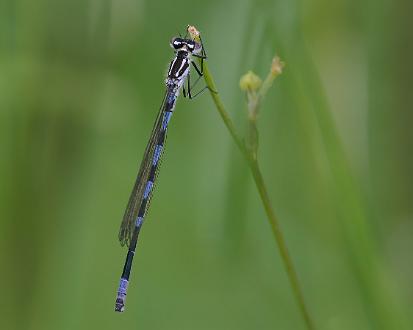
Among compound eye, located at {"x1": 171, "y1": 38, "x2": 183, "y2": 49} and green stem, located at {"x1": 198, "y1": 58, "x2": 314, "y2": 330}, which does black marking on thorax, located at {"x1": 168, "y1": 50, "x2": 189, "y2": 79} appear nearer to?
compound eye, located at {"x1": 171, "y1": 38, "x2": 183, "y2": 49}

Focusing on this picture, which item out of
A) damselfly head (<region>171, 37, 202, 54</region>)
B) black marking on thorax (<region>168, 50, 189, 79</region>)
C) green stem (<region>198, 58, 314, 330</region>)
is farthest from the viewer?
black marking on thorax (<region>168, 50, 189, 79</region>)

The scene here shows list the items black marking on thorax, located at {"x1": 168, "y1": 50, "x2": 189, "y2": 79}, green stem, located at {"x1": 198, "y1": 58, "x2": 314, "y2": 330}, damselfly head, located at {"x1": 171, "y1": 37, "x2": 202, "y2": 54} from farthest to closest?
black marking on thorax, located at {"x1": 168, "y1": 50, "x2": 189, "y2": 79} < damselfly head, located at {"x1": 171, "y1": 37, "x2": 202, "y2": 54} < green stem, located at {"x1": 198, "y1": 58, "x2": 314, "y2": 330}

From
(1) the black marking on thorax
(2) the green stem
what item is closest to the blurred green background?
(1) the black marking on thorax

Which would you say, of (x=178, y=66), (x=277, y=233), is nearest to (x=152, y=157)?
(x=178, y=66)

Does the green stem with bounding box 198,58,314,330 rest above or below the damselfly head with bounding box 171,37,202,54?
below

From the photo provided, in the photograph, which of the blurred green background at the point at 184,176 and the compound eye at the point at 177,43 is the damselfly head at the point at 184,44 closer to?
the compound eye at the point at 177,43

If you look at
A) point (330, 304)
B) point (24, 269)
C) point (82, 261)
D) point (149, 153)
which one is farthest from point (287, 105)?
point (24, 269)

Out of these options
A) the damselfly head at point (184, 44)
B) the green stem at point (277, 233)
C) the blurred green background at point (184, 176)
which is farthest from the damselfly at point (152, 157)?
the green stem at point (277, 233)
